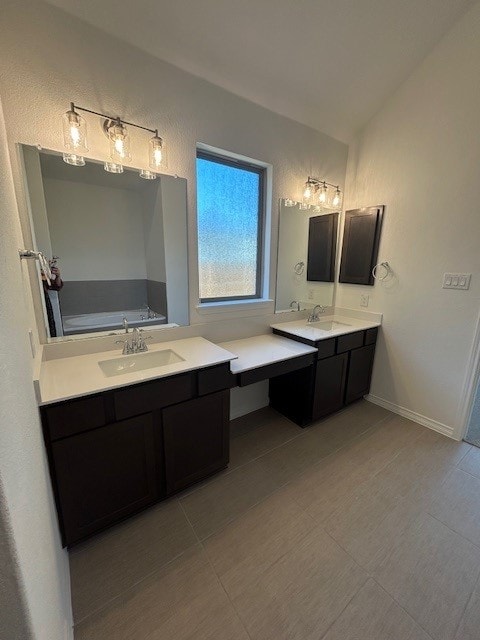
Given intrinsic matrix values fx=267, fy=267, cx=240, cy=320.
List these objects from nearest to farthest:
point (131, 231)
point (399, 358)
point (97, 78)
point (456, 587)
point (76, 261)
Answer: point (456, 587), point (97, 78), point (76, 261), point (131, 231), point (399, 358)

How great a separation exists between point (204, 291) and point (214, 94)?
1.38 m

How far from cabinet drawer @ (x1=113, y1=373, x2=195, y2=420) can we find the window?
2.87 ft

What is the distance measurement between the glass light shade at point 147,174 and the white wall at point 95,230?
0.43ft

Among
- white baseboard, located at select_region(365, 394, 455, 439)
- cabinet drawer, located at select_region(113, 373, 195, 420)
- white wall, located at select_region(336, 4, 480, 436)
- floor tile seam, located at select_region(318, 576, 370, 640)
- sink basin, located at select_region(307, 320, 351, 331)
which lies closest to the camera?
floor tile seam, located at select_region(318, 576, 370, 640)

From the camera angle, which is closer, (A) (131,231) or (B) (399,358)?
(A) (131,231)

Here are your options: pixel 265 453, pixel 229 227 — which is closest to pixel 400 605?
pixel 265 453

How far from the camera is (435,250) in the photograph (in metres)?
2.21

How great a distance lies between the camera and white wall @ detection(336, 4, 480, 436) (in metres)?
1.96

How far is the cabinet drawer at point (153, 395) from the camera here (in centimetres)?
134

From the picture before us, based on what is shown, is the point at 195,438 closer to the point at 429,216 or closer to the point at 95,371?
the point at 95,371

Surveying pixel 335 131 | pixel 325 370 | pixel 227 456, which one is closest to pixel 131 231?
pixel 227 456

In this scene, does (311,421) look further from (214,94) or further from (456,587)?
(214,94)

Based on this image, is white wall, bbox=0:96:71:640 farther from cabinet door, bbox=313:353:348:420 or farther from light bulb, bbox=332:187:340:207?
light bulb, bbox=332:187:340:207

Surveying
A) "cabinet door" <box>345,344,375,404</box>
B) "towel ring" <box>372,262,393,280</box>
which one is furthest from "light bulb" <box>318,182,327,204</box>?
"cabinet door" <box>345,344,375,404</box>
